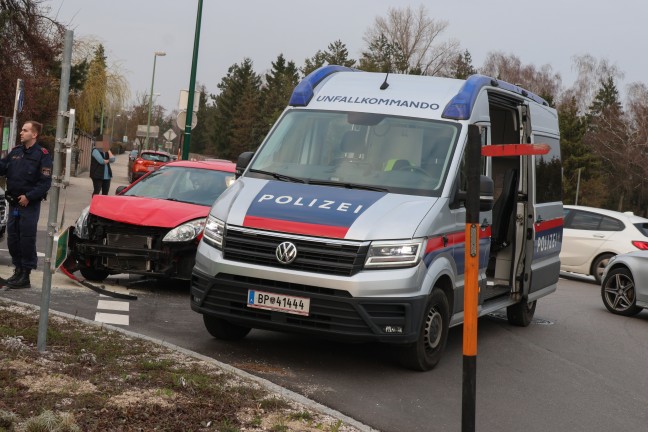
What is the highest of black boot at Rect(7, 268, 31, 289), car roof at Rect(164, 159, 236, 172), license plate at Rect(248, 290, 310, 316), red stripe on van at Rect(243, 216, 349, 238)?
car roof at Rect(164, 159, 236, 172)

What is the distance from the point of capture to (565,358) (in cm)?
956

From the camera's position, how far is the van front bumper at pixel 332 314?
7.23 meters

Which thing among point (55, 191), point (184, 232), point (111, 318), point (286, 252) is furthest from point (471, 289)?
point (184, 232)

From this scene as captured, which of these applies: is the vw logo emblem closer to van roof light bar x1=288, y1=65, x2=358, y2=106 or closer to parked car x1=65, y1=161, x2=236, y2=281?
van roof light bar x1=288, y1=65, x2=358, y2=106

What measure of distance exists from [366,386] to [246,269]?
4.14 feet

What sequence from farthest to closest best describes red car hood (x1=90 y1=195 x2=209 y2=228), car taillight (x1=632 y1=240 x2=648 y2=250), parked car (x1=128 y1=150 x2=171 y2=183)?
parked car (x1=128 y1=150 x2=171 y2=183) → car taillight (x1=632 y1=240 x2=648 y2=250) → red car hood (x1=90 y1=195 x2=209 y2=228)

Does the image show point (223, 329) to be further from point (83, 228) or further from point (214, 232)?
point (83, 228)

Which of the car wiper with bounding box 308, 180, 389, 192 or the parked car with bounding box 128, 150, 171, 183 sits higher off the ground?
the car wiper with bounding box 308, 180, 389, 192

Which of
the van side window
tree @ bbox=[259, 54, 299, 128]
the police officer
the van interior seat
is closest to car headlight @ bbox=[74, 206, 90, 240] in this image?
the police officer

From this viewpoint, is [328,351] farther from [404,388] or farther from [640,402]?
[640,402]

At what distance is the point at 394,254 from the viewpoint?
7.31 meters

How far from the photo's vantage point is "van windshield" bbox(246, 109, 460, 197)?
8156mm

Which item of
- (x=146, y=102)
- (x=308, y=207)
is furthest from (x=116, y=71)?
(x=308, y=207)

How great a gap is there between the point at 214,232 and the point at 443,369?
2244 millimetres
